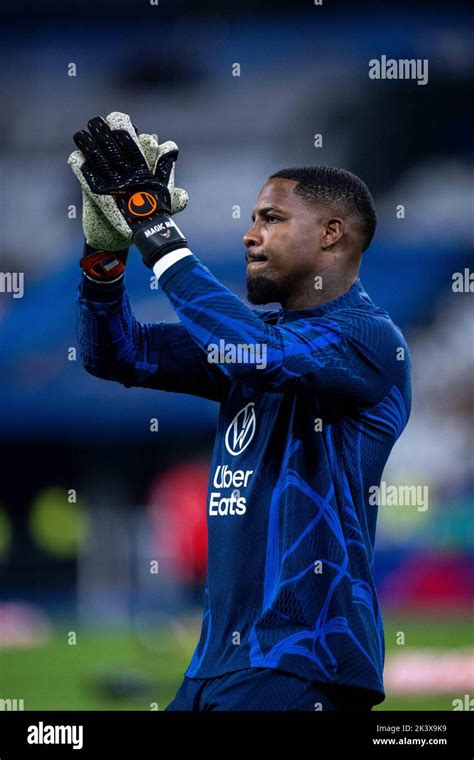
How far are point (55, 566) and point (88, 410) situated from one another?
1.11 meters

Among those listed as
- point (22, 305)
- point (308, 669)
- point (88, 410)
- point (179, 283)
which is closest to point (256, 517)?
point (308, 669)

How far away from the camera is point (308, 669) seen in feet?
8.72

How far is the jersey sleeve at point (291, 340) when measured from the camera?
267 cm

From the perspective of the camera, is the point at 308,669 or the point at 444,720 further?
the point at 444,720

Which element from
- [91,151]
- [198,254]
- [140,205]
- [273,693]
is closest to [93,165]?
[91,151]

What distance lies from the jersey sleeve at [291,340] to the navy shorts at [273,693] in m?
0.66

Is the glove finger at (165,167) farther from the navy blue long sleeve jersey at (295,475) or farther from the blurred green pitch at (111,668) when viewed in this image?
the blurred green pitch at (111,668)

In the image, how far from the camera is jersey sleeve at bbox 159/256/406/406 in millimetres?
2672

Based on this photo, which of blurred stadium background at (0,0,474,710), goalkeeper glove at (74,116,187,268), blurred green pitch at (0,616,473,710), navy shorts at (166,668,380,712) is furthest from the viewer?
blurred stadium background at (0,0,474,710)

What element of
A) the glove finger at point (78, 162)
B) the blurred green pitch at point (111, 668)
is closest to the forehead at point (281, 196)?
the glove finger at point (78, 162)

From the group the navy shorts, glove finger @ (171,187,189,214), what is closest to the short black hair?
glove finger @ (171,187,189,214)

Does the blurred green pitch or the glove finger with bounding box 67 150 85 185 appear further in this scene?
the blurred green pitch

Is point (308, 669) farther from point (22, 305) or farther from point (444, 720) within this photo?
point (22, 305)

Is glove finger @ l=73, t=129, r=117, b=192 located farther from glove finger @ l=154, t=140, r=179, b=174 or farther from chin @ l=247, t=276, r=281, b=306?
chin @ l=247, t=276, r=281, b=306
